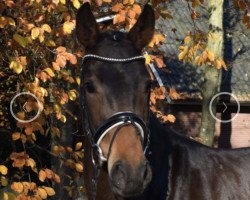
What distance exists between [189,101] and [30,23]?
11634 millimetres

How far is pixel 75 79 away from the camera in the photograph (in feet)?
19.9

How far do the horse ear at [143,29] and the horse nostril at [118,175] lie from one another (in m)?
1.03

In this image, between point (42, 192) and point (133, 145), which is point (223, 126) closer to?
point (42, 192)

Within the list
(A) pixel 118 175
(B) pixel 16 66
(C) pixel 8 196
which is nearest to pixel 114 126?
(A) pixel 118 175

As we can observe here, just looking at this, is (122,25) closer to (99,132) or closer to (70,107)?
(70,107)

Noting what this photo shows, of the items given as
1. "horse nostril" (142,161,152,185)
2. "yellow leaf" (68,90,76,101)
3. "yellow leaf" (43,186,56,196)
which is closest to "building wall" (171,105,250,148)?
"yellow leaf" (68,90,76,101)

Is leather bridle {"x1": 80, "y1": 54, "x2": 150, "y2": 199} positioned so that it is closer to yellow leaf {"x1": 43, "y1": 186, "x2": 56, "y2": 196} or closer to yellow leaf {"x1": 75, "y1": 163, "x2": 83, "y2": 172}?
yellow leaf {"x1": 43, "y1": 186, "x2": 56, "y2": 196}

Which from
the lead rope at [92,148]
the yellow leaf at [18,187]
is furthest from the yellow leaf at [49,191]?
the lead rope at [92,148]

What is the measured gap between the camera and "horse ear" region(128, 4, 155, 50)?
3.58 metres

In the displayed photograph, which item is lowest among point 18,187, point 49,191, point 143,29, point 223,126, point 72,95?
point 223,126

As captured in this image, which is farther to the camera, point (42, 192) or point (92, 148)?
point (42, 192)

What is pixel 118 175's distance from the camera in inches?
114

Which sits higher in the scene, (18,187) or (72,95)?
(72,95)

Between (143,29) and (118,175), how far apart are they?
4.01 feet
